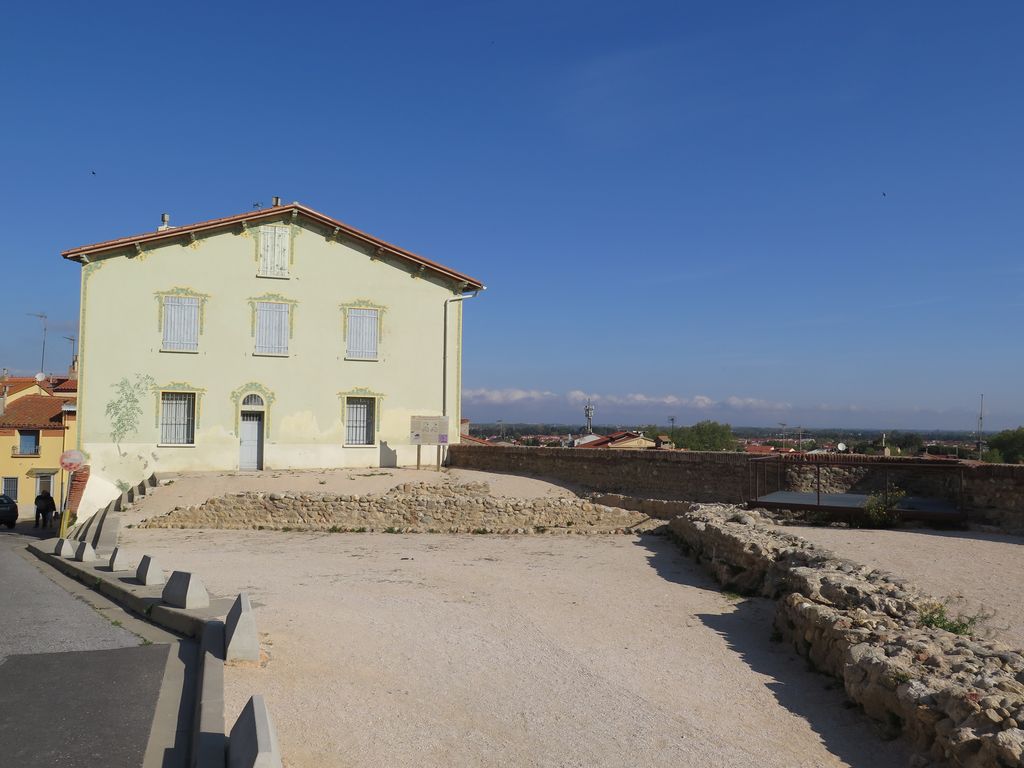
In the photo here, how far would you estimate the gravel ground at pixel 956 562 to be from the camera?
8.79 meters

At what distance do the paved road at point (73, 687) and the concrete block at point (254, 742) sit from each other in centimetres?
111

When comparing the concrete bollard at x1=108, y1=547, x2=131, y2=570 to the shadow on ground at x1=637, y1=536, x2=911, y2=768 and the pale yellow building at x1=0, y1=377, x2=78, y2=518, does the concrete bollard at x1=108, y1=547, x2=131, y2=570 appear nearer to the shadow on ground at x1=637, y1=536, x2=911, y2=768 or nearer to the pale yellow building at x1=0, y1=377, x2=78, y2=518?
the shadow on ground at x1=637, y1=536, x2=911, y2=768

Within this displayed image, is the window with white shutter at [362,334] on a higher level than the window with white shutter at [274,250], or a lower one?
lower

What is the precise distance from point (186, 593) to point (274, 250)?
19.9 m

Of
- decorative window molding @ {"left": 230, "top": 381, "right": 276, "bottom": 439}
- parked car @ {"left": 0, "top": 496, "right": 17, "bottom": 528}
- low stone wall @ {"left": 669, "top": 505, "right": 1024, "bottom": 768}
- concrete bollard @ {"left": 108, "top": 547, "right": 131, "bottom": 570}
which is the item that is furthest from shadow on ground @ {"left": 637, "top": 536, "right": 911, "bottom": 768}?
parked car @ {"left": 0, "top": 496, "right": 17, "bottom": 528}

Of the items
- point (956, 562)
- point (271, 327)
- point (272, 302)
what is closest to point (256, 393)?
point (271, 327)

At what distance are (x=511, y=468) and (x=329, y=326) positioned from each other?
26.7 feet

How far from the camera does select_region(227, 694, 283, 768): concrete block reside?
3789 millimetres

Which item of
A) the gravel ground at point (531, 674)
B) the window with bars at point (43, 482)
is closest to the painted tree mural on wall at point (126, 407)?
the gravel ground at point (531, 674)

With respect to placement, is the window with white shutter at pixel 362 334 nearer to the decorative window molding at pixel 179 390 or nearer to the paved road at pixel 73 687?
the decorative window molding at pixel 179 390

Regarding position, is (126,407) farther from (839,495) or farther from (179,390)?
(839,495)

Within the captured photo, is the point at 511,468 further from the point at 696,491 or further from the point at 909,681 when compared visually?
the point at 909,681

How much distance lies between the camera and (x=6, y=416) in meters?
40.2

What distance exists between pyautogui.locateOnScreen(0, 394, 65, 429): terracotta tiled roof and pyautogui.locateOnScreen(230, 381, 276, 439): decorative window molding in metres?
20.4
